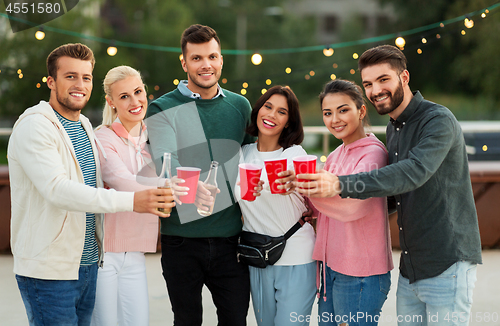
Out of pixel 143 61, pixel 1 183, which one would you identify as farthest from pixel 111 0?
pixel 1 183

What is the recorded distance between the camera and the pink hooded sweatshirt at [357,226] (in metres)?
2.08

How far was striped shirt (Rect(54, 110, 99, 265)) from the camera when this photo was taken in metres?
2.12

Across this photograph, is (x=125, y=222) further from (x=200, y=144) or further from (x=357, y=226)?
(x=357, y=226)

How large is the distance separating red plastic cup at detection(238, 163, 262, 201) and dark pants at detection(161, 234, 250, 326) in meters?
0.44

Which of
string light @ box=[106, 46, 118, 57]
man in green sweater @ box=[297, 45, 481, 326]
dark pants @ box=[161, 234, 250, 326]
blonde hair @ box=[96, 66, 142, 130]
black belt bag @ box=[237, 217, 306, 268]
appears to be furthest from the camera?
string light @ box=[106, 46, 118, 57]

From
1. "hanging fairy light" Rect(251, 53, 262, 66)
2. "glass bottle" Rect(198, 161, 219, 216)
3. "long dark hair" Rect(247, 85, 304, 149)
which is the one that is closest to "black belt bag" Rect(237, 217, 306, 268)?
"glass bottle" Rect(198, 161, 219, 216)

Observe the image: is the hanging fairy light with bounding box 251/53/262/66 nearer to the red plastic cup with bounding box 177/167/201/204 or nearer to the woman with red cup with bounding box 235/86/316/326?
the woman with red cup with bounding box 235/86/316/326

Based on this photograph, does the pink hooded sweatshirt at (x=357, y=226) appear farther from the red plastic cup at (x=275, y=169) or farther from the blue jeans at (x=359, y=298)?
the red plastic cup at (x=275, y=169)

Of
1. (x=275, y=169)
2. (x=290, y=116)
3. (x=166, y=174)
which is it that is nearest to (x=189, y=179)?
(x=166, y=174)

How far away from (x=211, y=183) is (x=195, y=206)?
20 centimetres

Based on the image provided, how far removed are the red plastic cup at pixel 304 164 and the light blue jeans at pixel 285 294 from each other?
0.62 m

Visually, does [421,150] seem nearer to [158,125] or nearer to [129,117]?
[158,125]

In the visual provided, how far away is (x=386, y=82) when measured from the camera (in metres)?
2.09

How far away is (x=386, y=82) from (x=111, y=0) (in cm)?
3250
